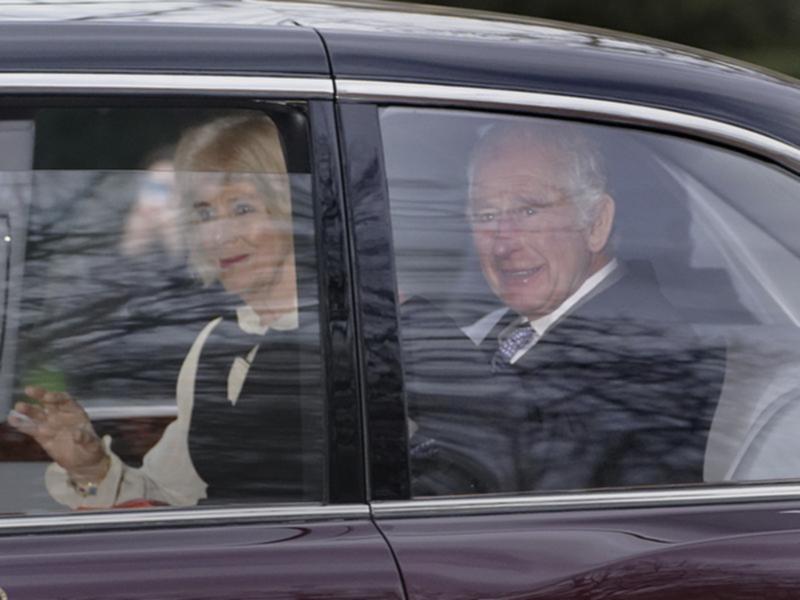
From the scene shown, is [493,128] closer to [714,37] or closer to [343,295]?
[343,295]

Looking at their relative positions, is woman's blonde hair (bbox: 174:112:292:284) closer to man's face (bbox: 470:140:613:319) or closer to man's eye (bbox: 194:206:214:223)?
man's eye (bbox: 194:206:214:223)

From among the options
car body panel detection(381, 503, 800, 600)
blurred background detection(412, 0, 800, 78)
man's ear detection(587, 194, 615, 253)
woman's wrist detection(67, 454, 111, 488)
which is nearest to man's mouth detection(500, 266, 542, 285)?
man's ear detection(587, 194, 615, 253)

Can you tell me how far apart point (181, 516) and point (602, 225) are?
72 centimetres

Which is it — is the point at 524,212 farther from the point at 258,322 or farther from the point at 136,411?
the point at 136,411

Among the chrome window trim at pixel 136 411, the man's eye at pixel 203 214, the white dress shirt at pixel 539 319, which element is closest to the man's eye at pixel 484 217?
the white dress shirt at pixel 539 319

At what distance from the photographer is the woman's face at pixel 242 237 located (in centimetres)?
221

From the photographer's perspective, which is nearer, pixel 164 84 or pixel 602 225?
pixel 164 84

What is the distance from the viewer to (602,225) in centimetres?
230

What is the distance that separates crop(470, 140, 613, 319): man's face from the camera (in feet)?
7.44

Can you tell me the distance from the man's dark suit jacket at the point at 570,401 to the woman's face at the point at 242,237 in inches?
7.8

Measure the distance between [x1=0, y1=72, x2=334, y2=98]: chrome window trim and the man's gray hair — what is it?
0.79 ft

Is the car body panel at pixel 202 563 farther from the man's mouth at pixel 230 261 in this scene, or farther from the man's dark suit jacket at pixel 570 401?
the man's mouth at pixel 230 261

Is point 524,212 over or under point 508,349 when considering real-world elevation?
over

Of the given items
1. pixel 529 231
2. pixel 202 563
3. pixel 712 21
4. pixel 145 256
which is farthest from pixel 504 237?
pixel 712 21
